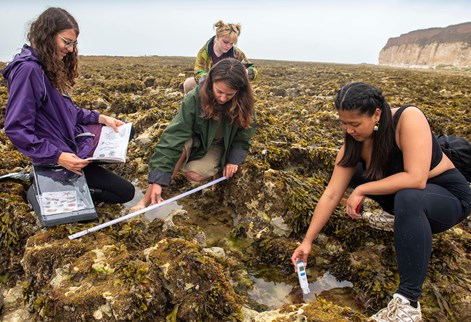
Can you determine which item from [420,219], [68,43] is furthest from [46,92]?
[420,219]

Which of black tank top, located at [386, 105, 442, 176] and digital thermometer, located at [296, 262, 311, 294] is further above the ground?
black tank top, located at [386, 105, 442, 176]

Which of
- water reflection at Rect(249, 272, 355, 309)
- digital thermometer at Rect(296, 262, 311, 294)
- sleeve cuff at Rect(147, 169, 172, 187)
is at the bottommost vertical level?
water reflection at Rect(249, 272, 355, 309)

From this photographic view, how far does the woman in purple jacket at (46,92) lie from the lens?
2.73 metres

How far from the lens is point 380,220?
3.08m

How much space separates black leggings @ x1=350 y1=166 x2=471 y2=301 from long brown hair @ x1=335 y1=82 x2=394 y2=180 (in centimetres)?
34

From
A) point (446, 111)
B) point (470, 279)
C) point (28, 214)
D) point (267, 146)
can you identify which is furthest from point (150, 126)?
point (446, 111)

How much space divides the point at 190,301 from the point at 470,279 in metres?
2.26

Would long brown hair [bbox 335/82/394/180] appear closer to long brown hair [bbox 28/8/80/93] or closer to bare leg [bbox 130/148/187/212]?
bare leg [bbox 130/148/187/212]

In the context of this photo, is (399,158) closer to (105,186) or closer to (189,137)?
(189,137)

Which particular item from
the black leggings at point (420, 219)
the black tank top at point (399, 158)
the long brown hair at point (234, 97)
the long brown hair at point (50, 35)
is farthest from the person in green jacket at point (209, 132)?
the black leggings at point (420, 219)

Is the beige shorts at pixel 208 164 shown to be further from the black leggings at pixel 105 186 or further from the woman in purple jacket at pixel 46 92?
the woman in purple jacket at pixel 46 92

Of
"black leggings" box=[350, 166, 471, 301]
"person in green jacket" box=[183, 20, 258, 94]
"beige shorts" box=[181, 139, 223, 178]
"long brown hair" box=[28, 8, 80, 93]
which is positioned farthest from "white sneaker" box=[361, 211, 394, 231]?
"long brown hair" box=[28, 8, 80, 93]

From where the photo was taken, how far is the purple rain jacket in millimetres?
2711

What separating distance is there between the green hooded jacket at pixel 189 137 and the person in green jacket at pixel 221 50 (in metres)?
1.37
